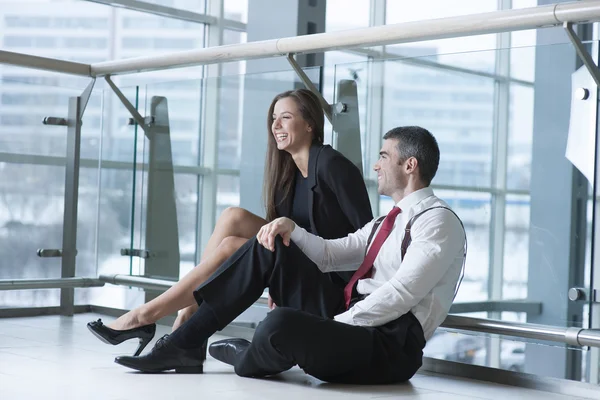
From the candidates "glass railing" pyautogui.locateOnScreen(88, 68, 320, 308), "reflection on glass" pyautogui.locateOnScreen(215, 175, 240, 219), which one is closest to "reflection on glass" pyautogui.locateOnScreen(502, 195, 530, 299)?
"glass railing" pyautogui.locateOnScreen(88, 68, 320, 308)

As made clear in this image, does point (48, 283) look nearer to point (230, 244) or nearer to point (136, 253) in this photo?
point (136, 253)

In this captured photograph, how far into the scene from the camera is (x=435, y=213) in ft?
8.75

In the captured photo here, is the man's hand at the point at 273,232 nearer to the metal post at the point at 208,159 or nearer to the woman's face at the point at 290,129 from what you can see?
the woman's face at the point at 290,129

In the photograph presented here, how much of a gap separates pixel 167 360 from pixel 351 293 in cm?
57

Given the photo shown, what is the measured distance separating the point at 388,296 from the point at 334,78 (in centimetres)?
110

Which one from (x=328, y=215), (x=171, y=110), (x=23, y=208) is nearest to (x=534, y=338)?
(x=328, y=215)

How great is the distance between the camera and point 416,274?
2590 mm

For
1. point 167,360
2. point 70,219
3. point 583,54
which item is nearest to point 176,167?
point 70,219

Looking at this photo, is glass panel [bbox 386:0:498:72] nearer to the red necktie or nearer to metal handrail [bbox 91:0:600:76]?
metal handrail [bbox 91:0:600:76]

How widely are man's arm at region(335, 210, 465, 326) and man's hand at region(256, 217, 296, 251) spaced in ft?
0.91

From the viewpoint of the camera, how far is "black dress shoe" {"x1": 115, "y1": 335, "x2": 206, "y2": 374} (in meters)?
2.74

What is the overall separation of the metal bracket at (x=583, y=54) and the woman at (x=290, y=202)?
80 centimetres

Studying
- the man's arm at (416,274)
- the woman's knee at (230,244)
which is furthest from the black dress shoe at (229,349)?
the man's arm at (416,274)

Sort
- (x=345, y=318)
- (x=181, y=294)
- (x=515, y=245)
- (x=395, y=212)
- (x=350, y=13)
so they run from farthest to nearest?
(x=350, y=13) < (x=515, y=245) < (x=181, y=294) < (x=395, y=212) < (x=345, y=318)
